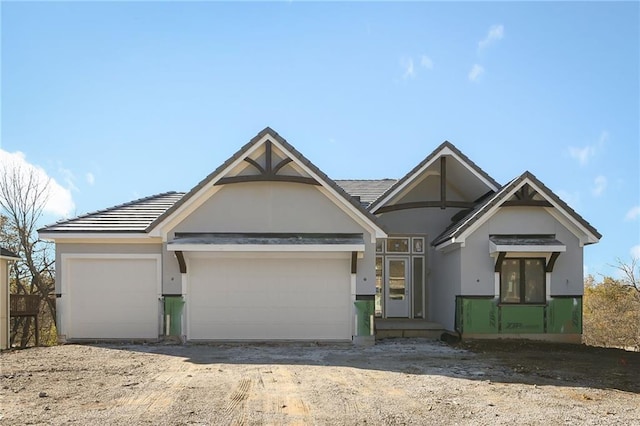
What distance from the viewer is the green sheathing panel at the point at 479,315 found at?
14.5 meters

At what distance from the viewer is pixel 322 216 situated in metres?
14.0

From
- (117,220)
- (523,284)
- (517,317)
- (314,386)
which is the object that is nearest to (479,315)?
(517,317)

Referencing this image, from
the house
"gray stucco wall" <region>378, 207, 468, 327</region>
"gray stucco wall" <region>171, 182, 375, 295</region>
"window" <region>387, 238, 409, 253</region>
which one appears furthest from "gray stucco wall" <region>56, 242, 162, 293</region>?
"window" <region>387, 238, 409, 253</region>

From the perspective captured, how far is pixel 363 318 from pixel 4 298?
10.3m

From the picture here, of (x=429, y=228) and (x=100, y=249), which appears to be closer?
(x=100, y=249)

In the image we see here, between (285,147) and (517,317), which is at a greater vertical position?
(285,147)

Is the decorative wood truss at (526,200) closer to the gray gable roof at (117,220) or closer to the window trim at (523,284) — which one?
the window trim at (523,284)

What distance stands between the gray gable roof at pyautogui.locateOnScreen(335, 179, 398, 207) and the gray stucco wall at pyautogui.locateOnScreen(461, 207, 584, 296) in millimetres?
3762

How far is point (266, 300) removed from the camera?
13.9 metres

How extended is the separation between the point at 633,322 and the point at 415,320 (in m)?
11.0

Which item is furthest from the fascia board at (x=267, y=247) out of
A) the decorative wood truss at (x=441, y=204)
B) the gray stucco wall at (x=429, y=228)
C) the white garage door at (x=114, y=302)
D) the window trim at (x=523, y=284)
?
the window trim at (x=523, y=284)

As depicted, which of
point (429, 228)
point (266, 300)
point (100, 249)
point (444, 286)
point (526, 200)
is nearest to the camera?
point (266, 300)

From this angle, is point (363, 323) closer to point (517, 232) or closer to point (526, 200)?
point (517, 232)

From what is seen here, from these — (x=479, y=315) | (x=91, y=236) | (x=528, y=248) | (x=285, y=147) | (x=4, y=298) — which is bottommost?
(x=479, y=315)
